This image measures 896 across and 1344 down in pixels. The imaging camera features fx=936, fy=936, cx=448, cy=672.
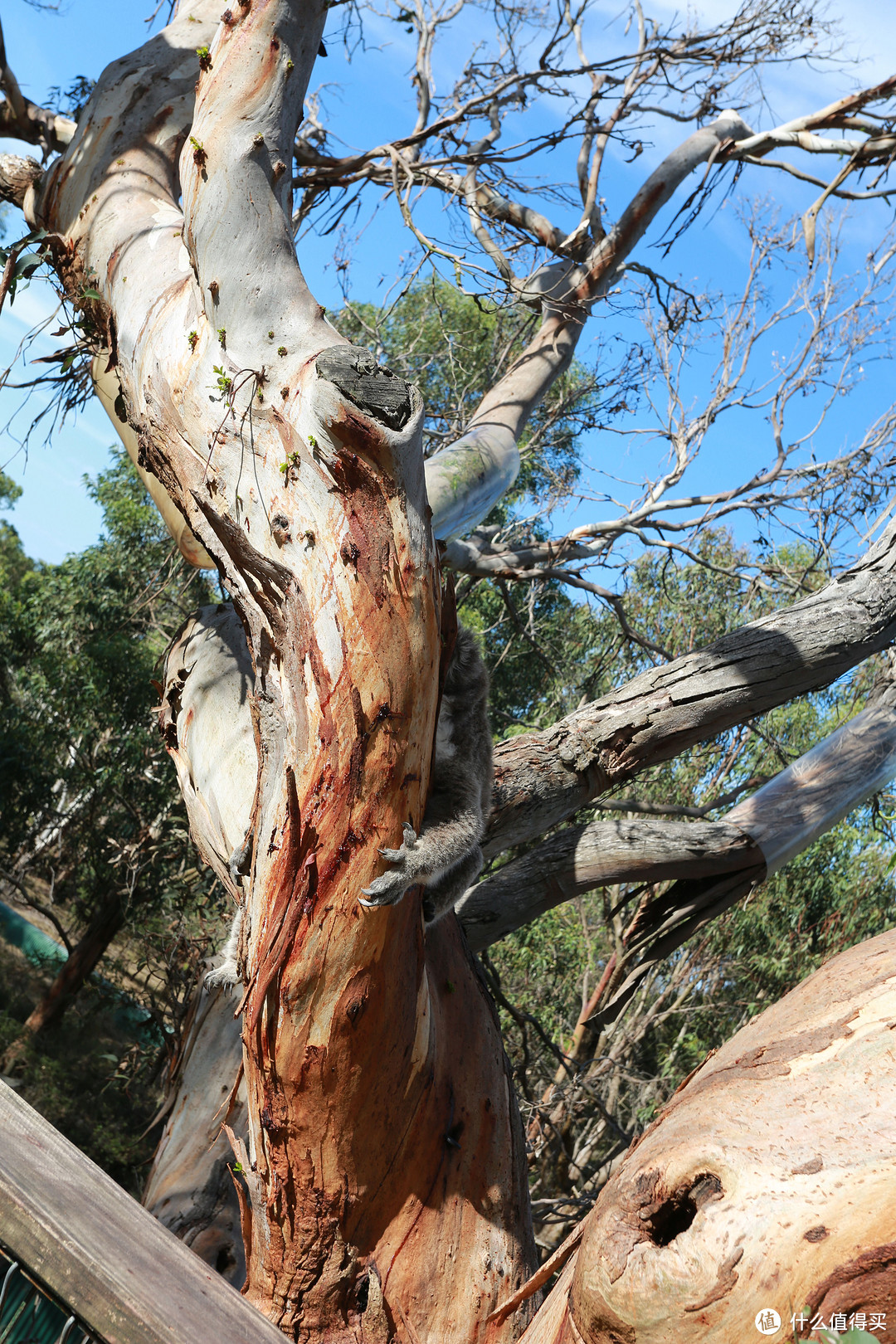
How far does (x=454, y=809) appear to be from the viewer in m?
3.36

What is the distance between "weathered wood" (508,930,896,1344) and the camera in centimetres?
150

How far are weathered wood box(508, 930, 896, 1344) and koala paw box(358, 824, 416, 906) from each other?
0.76 metres

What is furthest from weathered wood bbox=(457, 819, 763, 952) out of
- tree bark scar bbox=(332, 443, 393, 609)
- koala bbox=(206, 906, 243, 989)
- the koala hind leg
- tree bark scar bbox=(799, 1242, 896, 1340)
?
tree bark scar bbox=(799, 1242, 896, 1340)

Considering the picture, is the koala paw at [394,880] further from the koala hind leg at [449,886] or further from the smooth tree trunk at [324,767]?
the koala hind leg at [449,886]

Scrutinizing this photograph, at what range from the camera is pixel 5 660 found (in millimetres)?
15953

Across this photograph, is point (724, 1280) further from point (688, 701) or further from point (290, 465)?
point (688, 701)

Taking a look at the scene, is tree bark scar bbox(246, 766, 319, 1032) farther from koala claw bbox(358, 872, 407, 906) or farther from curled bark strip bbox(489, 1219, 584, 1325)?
curled bark strip bbox(489, 1219, 584, 1325)

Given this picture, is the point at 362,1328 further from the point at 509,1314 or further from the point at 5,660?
the point at 5,660

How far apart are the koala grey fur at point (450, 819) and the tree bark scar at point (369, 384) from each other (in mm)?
935

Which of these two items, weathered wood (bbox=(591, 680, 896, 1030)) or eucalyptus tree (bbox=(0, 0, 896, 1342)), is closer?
eucalyptus tree (bbox=(0, 0, 896, 1342))

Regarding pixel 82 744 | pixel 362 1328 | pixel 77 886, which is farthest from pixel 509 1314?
pixel 77 886

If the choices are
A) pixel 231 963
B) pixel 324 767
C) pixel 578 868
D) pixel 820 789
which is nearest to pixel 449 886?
pixel 231 963

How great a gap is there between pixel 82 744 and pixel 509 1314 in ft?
42.4

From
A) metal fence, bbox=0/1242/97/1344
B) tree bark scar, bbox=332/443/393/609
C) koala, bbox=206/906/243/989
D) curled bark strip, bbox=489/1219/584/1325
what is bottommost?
curled bark strip, bbox=489/1219/584/1325
